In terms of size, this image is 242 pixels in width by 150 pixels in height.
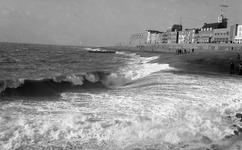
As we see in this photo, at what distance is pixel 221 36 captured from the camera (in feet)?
298

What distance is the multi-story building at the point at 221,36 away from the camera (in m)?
84.6

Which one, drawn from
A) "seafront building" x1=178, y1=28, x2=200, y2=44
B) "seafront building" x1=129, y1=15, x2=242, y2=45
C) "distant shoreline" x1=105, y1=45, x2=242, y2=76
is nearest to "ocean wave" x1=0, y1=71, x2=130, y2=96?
"distant shoreline" x1=105, y1=45, x2=242, y2=76

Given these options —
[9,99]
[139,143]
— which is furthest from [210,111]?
[9,99]

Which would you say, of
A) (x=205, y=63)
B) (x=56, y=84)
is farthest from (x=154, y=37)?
(x=56, y=84)

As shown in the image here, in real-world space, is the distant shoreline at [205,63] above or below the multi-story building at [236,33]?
below

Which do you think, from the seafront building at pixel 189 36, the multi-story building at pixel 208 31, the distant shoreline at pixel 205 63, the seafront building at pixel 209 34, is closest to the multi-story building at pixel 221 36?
the seafront building at pixel 209 34

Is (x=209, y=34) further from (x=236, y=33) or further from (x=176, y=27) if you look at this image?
(x=176, y=27)

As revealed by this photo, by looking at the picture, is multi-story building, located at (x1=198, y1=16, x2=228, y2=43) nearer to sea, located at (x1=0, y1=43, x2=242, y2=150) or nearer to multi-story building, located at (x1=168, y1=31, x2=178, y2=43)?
multi-story building, located at (x1=168, y1=31, x2=178, y2=43)

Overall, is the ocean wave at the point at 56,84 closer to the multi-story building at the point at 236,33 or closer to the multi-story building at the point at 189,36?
the multi-story building at the point at 236,33

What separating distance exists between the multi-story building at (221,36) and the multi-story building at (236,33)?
1.88 meters

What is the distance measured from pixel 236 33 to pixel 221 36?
11.5 m

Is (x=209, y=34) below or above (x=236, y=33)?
above

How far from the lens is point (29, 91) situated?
560 inches

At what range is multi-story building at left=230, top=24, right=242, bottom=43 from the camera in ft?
252
